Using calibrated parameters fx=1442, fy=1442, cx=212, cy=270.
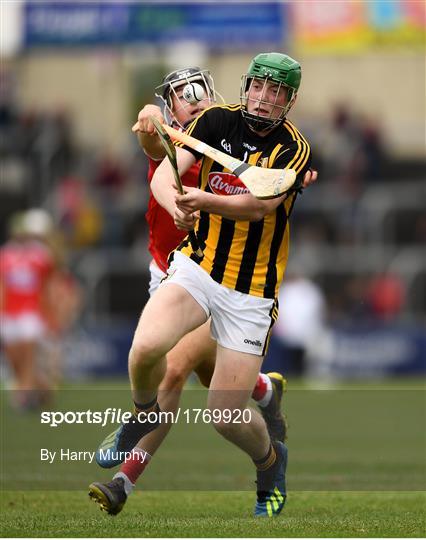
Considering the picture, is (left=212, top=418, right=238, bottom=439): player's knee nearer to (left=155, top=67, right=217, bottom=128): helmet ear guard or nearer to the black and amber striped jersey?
the black and amber striped jersey

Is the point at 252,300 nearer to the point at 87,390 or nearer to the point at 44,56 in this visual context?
the point at 87,390

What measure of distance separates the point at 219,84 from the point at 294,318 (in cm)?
1128

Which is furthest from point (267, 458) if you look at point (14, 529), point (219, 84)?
point (219, 84)

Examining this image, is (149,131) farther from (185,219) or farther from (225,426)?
(225,426)

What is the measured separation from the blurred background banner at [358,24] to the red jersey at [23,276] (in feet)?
34.8

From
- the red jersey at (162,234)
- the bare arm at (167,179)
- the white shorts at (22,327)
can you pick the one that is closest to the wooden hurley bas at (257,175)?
the bare arm at (167,179)

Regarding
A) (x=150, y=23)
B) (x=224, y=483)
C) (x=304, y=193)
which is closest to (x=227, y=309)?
(x=224, y=483)

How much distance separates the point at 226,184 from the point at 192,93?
3.00 feet

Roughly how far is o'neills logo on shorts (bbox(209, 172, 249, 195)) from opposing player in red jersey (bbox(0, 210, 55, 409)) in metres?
9.28

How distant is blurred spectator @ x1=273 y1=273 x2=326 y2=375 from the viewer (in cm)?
2153

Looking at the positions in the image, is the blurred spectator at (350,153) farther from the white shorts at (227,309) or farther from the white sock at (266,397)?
the white shorts at (227,309)

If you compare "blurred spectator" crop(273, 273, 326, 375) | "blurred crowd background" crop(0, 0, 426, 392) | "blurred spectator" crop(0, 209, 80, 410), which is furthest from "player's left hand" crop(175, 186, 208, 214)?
"blurred spectator" crop(273, 273, 326, 375)

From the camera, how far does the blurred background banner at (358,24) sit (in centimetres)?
2561

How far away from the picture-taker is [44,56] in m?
33.2
